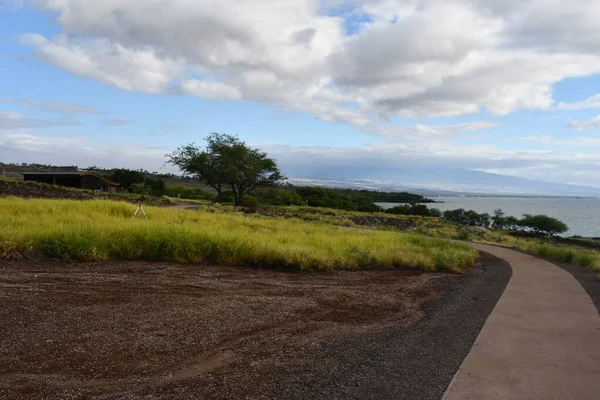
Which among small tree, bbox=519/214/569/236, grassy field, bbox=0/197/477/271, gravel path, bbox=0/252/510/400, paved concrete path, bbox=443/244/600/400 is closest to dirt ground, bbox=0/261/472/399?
gravel path, bbox=0/252/510/400

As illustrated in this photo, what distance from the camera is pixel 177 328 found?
5.84 meters

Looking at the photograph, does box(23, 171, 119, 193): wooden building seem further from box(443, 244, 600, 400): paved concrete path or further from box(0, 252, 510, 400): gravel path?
box(443, 244, 600, 400): paved concrete path

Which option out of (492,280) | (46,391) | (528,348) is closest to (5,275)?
(46,391)

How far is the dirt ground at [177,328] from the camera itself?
13.9 feet

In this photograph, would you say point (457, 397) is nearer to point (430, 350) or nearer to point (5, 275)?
point (430, 350)

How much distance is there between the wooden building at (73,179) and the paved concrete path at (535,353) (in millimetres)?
54336

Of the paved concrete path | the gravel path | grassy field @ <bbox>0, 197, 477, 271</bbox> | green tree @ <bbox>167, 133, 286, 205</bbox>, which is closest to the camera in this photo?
the gravel path

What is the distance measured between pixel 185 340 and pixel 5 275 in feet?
14.4

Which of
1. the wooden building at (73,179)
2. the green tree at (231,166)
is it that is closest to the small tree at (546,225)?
the green tree at (231,166)

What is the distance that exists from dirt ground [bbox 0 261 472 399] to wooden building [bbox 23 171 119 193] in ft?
166

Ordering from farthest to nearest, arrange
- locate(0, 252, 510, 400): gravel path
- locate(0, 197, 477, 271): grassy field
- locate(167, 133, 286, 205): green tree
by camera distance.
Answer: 1. locate(167, 133, 286, 205): green tree
2. locate(0, 197, 477, 271): grassy field
3. locate(0, 252, 510, 400): gravel path

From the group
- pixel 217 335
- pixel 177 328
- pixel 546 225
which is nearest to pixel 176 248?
pixel 177 328

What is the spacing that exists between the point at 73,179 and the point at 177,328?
5829cm

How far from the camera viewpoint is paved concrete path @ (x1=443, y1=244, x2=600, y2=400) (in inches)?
174
